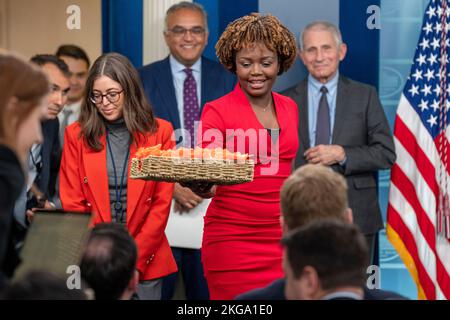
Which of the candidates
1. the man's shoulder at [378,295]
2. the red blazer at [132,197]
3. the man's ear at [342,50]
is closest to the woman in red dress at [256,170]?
the red blazer at [132,197]

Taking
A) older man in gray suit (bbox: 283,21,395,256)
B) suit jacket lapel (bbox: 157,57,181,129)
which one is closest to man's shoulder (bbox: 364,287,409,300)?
older man in gray suit (bbox: 283,21,395,256)

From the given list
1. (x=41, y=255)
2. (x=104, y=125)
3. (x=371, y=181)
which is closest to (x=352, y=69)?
(x=371, y=181)

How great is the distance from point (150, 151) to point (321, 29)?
2.73 m

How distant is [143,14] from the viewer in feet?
27.8

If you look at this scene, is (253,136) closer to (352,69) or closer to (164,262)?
(164,262)

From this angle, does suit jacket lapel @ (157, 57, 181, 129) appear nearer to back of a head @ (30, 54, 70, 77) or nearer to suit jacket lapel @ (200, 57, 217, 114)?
suit jacket lapel @ (200, 57, 217, 114)

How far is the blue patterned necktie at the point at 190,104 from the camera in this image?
7.69 meters

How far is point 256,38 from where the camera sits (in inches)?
226

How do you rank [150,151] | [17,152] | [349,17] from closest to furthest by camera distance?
[17,152], [150,151], [349,17]

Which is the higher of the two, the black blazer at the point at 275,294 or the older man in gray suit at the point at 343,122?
the older man in gray suit at the point at 343,122

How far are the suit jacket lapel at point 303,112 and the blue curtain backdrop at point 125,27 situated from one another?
52.4 inches

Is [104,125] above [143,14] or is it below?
below

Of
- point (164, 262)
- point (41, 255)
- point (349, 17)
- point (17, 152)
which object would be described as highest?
point (349, 17)

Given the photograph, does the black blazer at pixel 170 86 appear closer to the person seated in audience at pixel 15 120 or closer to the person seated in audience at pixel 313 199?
the person seated in audience at pixel 313 199
